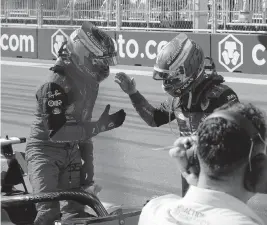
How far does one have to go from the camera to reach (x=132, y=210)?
169 inches

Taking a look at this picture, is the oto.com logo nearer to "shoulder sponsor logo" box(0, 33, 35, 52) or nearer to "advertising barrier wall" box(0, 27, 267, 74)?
"advertising barrier wall" box(0, 27, 267, 74)

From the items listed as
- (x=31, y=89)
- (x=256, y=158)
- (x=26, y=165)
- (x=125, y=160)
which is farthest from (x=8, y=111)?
(x=256, y=158)

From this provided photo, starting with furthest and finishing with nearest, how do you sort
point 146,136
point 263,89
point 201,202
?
point 263,89 → point 146,136 → point 201,202

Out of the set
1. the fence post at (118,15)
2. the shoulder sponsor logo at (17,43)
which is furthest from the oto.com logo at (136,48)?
the shoulder sponsor logo at (17,43)

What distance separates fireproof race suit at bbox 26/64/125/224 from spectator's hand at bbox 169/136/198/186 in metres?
2.42

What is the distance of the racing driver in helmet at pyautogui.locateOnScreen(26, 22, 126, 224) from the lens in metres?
5.17

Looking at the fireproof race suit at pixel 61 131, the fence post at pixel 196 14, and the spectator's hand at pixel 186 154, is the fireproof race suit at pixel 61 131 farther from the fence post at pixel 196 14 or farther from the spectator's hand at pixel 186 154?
the fence post at pixel 196 14

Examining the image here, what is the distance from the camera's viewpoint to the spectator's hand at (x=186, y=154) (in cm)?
258

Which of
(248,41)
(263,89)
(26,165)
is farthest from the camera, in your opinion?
(248,41)

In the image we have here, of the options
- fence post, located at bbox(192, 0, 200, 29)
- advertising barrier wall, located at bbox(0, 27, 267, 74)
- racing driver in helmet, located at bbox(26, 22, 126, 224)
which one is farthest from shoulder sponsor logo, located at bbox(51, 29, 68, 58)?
racing driver in helmet, located at bbox(26, 22, 126, 224)

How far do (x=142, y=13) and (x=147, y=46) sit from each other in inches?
81.8

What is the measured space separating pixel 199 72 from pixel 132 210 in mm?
1289

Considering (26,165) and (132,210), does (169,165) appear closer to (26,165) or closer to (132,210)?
(26,165)

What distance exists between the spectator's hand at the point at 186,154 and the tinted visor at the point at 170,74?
8.17 feet
